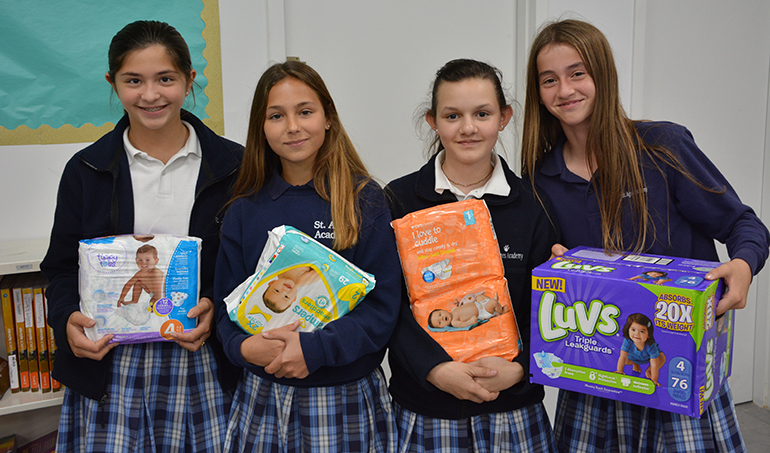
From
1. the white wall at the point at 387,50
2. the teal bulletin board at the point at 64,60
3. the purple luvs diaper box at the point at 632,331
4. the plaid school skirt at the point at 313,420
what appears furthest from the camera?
the white wall at the point at 387,50

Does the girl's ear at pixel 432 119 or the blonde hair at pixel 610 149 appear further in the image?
the girl's ear at pixel 432 119

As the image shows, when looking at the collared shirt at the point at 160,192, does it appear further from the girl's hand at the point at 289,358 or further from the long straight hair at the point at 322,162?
the girl's hand at the point at 289,358

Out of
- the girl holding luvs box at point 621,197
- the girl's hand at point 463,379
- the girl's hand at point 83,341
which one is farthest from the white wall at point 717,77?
the girl's hand at point 83,341

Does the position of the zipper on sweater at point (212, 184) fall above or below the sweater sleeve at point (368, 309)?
above

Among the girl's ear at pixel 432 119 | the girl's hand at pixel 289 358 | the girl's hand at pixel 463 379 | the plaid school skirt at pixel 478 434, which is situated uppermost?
the girl's ear at pixel 432 119

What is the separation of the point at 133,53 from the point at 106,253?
528mm

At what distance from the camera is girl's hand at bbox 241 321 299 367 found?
46.0 inches

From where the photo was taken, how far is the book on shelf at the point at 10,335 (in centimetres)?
166

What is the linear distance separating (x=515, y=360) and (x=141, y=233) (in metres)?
1.03

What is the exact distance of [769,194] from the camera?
2.65 metres

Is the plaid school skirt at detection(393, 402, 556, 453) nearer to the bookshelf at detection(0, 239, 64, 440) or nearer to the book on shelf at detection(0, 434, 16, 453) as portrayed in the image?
the bookshelf at detection(0, 239, 64, 440)

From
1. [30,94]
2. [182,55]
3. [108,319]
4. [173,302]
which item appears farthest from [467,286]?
[30,94]

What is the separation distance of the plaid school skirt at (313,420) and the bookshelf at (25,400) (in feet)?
2.62

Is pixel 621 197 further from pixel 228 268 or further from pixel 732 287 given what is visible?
pixel 228 268
